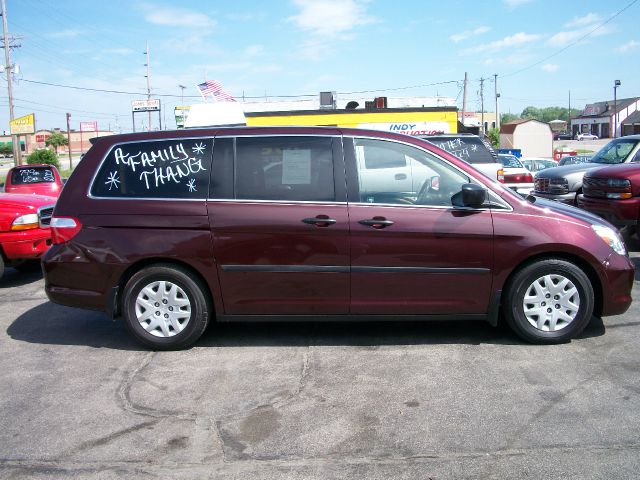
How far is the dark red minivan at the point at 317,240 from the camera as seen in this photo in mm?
4918

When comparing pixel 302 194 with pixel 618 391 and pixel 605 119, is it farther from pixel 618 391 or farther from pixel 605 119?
pixel 605 119

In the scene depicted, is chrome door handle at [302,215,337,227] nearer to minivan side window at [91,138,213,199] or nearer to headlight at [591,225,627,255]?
minivan side window at [91,138,213,199]

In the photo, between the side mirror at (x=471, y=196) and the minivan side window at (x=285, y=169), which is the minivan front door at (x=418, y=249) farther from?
the minivan side window at (x=285, y=169)

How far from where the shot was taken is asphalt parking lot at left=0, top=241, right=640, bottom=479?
337 centimetres

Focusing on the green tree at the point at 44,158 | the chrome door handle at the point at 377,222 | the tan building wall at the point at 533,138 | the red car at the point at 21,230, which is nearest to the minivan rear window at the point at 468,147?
the chrome door handle at the point at 377,222

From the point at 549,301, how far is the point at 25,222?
6.28m

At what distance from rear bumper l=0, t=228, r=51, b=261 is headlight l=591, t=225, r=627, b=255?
632 cm

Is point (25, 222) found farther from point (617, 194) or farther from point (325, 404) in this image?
point (617, 194)

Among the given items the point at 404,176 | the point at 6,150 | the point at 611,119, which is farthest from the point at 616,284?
the point at 6,150

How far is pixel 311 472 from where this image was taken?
3.27m

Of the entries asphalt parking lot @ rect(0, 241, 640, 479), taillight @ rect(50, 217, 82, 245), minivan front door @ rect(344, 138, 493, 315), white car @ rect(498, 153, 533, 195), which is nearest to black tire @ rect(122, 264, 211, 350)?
asphalt parking lot @ rect(0, 241, 640, 479)

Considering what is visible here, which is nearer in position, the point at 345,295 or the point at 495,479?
the point at 495,479

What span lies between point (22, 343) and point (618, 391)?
495 cm

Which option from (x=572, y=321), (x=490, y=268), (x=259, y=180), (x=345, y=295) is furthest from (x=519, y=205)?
(x=259, y=180)
